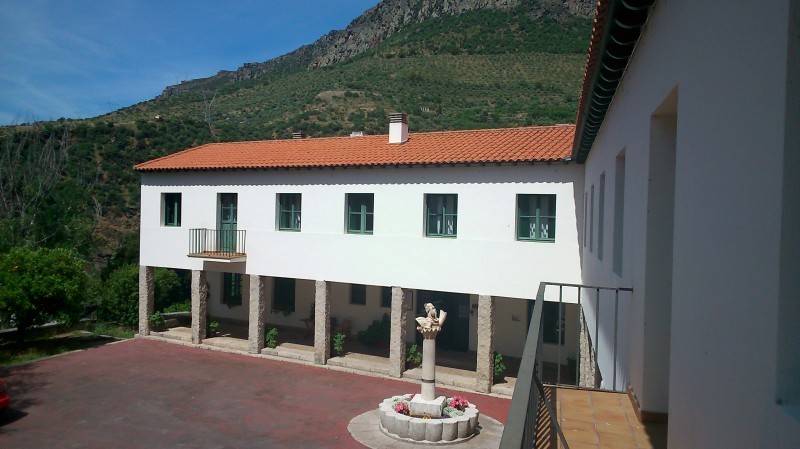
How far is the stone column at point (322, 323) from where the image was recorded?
1959 cm

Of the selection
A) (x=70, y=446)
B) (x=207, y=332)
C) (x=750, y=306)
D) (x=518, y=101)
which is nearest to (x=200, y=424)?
(x=70, y=446)

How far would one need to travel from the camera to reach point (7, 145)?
137ft

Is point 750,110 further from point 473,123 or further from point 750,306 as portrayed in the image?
point 473,123

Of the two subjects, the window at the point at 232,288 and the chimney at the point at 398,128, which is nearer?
the chimney at the point at 398,128

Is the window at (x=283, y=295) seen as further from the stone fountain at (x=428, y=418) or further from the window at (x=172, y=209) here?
the stone fountain at (x=428, y=418)

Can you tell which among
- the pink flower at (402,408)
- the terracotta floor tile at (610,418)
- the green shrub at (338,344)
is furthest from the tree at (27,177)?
the terracotta floor tile at (610,418)

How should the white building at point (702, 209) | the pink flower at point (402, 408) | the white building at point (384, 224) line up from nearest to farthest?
1. the white building at point (702, 209)
2. the pink flower at point (402, 408)
3. the white building at point (384, 224)

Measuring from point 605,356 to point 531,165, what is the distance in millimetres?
9500

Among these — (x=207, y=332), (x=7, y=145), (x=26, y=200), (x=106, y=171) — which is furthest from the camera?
(x=106, y=171)

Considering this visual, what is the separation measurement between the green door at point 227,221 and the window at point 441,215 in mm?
7871

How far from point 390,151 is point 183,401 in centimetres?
988

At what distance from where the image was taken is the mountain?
37.5 m

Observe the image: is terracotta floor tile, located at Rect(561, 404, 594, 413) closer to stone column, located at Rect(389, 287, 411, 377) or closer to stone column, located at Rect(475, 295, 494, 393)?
stone column, located at Rect(475, 295, 494, 393)

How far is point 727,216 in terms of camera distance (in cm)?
Result: 235
